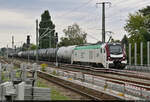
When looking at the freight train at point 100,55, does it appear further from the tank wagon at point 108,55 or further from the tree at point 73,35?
the tree at point 73,35

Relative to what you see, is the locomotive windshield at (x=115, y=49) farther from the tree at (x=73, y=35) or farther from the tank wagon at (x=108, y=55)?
the tree at (x=73, y=35)

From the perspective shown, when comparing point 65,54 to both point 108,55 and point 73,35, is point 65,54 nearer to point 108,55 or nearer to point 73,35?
point 108,55

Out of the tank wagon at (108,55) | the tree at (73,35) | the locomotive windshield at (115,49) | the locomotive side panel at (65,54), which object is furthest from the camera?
the tree at (73,35)

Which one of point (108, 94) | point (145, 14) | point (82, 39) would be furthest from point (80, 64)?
point (82, 39)

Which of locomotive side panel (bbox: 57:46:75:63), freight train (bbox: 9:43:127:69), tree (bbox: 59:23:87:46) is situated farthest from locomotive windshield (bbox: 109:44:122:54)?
tree (bbox: 59:23:87:46)

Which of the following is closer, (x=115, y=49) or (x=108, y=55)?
(x=108, y=55)

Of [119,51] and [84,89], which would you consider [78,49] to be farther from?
[84,89]

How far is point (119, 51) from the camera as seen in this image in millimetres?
34188

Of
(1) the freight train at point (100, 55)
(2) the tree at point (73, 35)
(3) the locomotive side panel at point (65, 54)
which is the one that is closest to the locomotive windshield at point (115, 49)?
(1) the freight train at point (100, 55)

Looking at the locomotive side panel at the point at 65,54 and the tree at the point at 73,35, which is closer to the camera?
the locomotive side panel at the point at 65,54

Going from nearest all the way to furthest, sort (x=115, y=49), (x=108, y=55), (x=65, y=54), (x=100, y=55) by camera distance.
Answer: (x=108, y=55)
(x=115, y=49)
(x=100, y=55)
(x=65, y=54)

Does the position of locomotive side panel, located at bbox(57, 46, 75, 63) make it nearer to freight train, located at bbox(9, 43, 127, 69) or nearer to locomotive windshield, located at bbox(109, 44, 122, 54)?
freight train, located at bbox(9, 43, 127, 69)

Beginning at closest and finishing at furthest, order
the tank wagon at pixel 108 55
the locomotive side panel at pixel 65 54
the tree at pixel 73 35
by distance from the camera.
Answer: the tank wagon at pixel 108 55, the locomotive side panel at pixel 65 54, the tree at pixel 73 35

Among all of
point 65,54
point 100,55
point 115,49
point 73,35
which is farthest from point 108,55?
point 73,35
